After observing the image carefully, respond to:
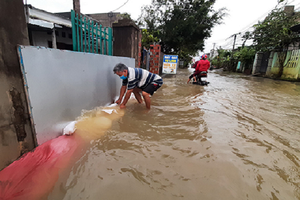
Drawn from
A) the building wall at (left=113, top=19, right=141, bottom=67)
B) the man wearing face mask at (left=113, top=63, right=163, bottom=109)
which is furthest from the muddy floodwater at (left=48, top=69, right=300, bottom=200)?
the building wall at (left=113, top=19, right=141, bottom=67)

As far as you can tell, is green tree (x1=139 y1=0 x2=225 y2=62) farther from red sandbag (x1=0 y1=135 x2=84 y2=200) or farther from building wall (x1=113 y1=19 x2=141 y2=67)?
red sandbag (x1=0 y1=135 x2=84 y2=200)

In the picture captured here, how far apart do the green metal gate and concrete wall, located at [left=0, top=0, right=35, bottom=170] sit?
101cm

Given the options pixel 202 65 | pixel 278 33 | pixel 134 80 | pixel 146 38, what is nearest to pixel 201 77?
pixel 202 65

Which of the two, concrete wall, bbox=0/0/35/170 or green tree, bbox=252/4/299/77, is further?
green tree, bbox=252/4/299/77

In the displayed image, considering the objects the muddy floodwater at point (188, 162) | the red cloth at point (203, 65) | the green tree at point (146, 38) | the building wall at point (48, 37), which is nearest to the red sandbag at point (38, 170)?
the muddy floodwater at point (188, 162)

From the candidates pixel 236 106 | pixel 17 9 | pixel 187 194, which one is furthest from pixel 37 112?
pixel 236 106

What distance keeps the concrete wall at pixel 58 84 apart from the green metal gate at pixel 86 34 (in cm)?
23

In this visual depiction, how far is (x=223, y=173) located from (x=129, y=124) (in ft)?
5.34

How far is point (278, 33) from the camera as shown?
1095 centimetres

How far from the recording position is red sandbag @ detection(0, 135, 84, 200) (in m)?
1.32

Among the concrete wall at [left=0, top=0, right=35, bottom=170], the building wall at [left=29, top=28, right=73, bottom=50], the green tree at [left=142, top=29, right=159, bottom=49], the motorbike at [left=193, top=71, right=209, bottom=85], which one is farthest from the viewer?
the green tree at [left=142, top=29, right=159, bottom=49]

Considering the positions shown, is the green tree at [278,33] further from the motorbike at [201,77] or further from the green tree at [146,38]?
the green tree at [146,38]

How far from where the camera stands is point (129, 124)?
272 centimetres

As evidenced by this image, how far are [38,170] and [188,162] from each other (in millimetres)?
1601
